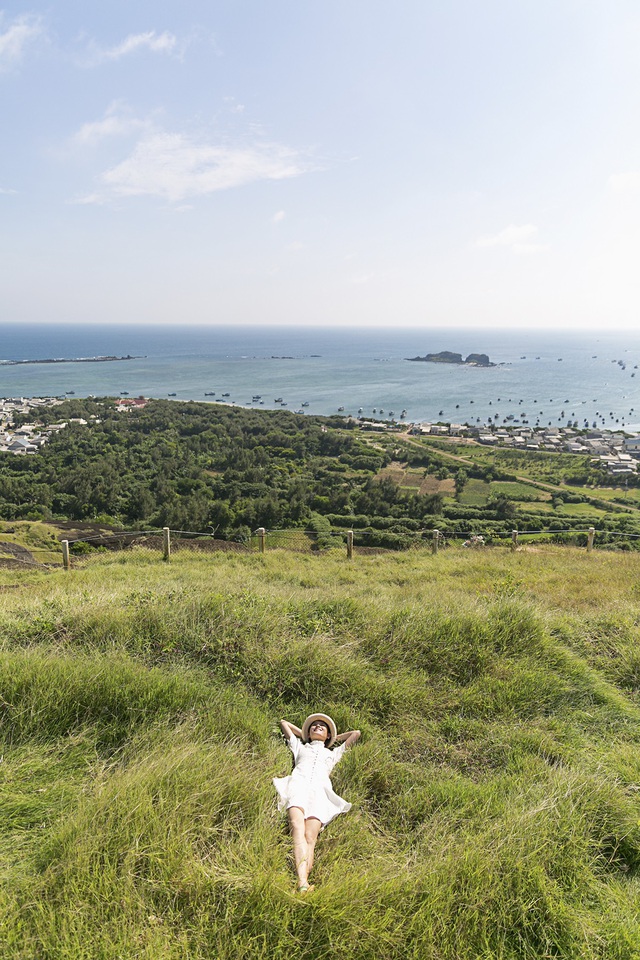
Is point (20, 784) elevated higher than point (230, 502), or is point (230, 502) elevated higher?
point (20, 784)

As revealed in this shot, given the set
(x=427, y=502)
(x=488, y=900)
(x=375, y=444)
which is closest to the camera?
(x=488, y=900)

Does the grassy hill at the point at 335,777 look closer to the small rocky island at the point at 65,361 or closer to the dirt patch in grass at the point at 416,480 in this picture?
the dirt patch in grass at the point at 416,480

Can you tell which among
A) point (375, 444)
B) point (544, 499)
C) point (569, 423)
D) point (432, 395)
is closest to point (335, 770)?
point (544, 499)

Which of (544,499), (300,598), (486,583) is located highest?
(300,598)

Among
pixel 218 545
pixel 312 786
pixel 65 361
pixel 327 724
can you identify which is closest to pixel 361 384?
pixel 65 361

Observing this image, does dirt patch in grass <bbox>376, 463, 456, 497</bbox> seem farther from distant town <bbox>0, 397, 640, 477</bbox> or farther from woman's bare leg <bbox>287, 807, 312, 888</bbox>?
woman's bare leg <bbox>287, 807, 312, 888</bbox>

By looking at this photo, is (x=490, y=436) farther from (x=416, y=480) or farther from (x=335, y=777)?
(x=335, y=777)

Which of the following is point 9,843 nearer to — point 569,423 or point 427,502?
point 427,502

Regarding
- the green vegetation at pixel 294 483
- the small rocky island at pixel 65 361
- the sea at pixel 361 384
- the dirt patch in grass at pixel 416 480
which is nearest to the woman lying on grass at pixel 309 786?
the green vegetation at pixel 294 483
